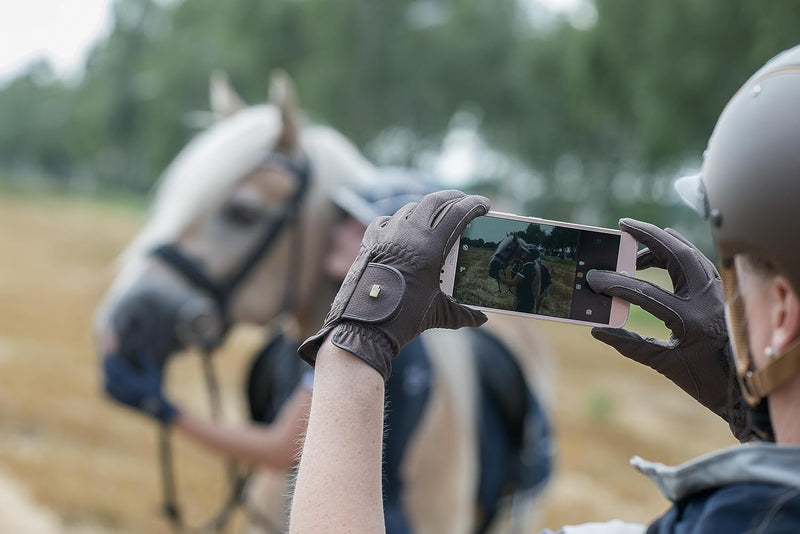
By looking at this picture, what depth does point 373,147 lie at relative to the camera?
55.3ft

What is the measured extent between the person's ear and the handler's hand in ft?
0.69

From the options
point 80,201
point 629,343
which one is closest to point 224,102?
point 629,343

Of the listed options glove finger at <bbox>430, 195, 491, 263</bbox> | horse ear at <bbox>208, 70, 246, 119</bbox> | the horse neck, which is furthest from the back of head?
horse ear at <bbox>208, 70, 246, 119</bbox>

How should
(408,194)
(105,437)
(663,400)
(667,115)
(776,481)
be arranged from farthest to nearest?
1. (663,400)
2. (667,115)
3. (105,437)
4. (408,194)
5. (776,481)

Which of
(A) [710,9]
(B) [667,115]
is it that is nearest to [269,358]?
(A) [710,9]

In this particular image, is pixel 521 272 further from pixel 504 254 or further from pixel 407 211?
pixel 407 211

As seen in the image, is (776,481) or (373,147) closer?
(776,481)

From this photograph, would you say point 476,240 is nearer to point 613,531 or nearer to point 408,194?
point 613,531

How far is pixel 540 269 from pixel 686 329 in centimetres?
19

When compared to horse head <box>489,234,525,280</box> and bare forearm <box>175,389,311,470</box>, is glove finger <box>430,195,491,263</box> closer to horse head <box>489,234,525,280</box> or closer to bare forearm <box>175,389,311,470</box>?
horse head <box>489,234,525,280</box>

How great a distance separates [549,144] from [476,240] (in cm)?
1707

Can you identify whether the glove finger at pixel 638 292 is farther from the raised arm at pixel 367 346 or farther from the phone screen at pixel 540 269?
the raised arm at pixel 367 346

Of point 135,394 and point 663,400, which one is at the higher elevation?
point 663,400

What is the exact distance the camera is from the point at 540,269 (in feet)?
3.15
